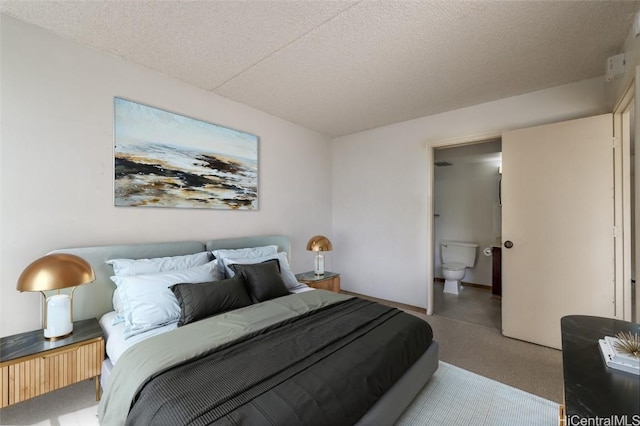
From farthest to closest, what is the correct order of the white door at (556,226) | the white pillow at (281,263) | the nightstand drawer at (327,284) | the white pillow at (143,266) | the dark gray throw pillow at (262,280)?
the nightstand drawer at (327,284), the white pillow at (281,263), the white door at (556,226), the dark gray throw pillow at (262,280), the white pillow at (143,266)

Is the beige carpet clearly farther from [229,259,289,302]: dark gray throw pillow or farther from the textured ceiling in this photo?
the textured ceiling

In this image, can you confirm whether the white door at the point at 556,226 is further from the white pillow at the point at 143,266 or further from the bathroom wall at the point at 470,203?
the white pillow at the point at 143,266

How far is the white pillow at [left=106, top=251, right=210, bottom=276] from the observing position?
6.79 feet

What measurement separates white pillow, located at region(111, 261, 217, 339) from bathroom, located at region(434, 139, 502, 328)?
3.68 m

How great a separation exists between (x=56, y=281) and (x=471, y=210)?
5.84m

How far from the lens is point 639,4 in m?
1.71

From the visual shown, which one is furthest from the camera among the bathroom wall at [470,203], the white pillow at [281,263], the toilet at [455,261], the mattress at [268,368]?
the bathroom wall at [470,203]

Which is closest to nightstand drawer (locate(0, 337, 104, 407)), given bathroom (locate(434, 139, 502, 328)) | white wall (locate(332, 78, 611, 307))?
white wall (locate(332, 78, 611, 307))

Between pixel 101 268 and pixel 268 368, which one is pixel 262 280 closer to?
pixel 268 368

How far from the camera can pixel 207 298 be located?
1967 millimetres

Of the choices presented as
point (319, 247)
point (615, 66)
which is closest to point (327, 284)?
point (319, 247)

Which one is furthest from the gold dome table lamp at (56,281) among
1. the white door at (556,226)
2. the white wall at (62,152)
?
the white door at (556,226)

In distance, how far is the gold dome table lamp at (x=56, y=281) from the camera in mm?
1585

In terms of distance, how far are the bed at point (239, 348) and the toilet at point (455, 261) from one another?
2.90 meters
